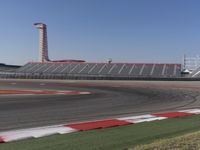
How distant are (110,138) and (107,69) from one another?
65655 mm

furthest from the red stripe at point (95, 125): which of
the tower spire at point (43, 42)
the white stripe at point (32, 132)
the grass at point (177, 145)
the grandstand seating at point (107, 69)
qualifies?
the tower spire at point (43, 42)

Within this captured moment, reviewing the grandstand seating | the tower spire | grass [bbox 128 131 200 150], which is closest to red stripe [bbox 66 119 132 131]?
grass [bbox 128 131 200 150]

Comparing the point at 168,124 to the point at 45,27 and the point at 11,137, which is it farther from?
the point at 45,27

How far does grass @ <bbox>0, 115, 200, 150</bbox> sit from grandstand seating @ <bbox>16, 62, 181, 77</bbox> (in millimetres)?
55181

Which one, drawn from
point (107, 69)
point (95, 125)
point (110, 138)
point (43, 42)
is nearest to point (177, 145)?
point (110, 138)

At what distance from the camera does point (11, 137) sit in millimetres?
6695

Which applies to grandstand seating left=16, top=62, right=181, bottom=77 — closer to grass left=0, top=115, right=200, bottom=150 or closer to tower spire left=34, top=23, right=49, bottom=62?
tower spire left=34, top=23, right=49, bottom=62

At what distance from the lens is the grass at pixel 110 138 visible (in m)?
5.86

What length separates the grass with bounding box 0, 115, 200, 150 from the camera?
5.86 metres

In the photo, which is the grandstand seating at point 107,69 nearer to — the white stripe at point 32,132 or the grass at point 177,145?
the white stripe at point 32,132

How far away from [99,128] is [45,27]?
109227 mm

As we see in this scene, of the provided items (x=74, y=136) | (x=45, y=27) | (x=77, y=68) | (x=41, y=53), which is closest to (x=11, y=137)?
(x=74, y=136)

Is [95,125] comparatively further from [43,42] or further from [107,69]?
[43,42]

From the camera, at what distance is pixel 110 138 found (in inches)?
259
